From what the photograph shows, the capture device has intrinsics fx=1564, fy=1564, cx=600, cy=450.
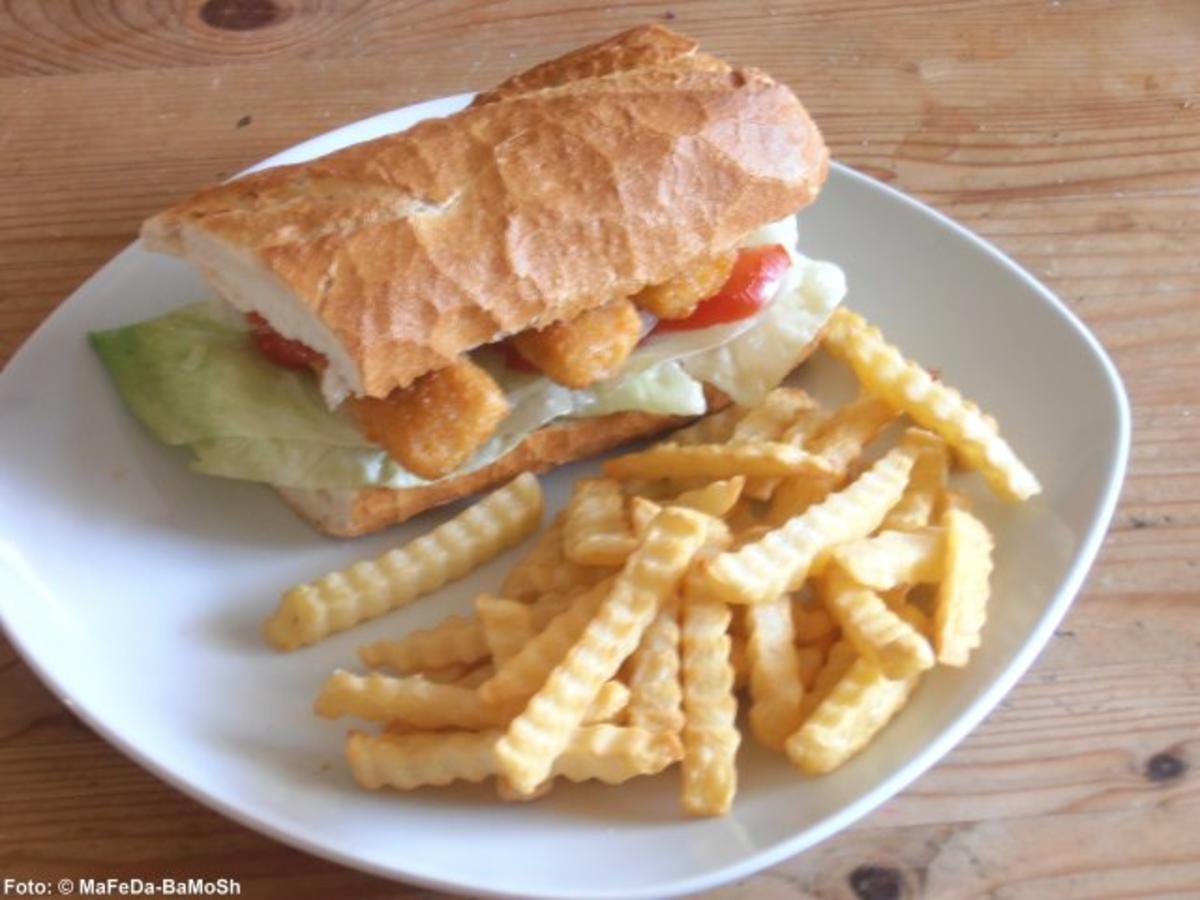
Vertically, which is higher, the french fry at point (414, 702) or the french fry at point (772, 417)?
the french fry at point (414, 702)

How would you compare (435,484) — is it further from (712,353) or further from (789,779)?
(789,779)

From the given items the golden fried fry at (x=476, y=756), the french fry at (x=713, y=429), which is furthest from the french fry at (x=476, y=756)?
the french fry at (x=713, y=429)

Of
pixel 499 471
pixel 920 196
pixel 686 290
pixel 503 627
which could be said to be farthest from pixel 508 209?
pixel 920 196

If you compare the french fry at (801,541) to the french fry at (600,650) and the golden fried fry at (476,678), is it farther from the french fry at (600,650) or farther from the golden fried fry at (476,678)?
the golden fried fry at (476,678)

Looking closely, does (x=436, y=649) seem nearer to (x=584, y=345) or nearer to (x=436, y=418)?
(x=436, y=418)

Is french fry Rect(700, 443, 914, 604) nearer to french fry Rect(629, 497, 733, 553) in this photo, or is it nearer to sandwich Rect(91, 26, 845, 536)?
french fry Rect(629, 497, 733, 553)

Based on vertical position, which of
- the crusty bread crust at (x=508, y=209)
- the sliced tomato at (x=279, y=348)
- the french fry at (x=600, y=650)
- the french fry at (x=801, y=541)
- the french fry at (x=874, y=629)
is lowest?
the french fry at (x=874, y=629)
